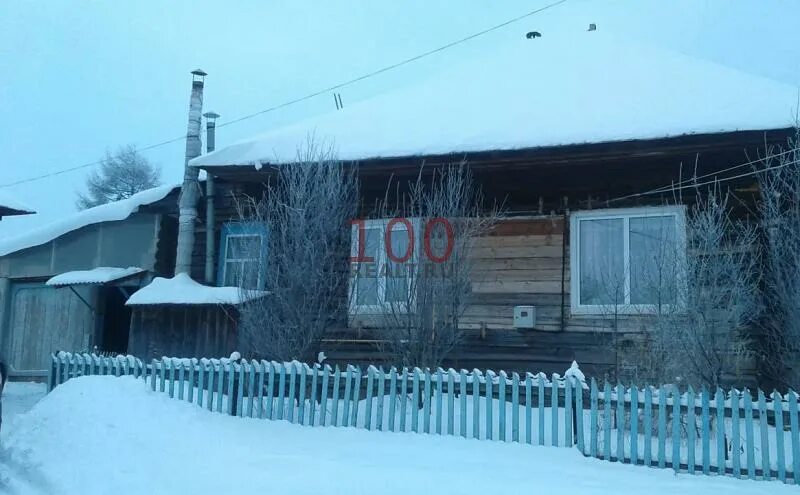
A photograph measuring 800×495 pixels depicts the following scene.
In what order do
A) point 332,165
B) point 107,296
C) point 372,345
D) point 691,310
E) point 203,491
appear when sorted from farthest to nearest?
point 107,296
point 372,345
point 332,165
point 691,310
point 203,491

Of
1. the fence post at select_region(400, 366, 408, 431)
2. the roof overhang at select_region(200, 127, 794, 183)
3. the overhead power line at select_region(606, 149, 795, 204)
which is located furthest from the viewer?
the overhead power line at select_region(606, 149, 795, 204)

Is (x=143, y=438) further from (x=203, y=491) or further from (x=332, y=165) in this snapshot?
(x=332, y=165)

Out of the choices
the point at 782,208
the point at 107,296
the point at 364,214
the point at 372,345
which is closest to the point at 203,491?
the point at 372,345

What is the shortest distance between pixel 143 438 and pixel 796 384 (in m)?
7.29

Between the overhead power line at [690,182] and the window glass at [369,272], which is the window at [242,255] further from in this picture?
the overhead power line at [690,182]

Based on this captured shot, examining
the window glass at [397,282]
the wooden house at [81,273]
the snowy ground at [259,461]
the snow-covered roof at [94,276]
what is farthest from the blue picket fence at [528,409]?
the wooden house at [81,273]

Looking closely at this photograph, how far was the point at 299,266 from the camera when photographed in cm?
1005

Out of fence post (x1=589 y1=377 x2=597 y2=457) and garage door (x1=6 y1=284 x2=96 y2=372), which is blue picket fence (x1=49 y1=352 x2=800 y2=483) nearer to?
fence post (x1=589 y1=377 x2=597 y2=457)

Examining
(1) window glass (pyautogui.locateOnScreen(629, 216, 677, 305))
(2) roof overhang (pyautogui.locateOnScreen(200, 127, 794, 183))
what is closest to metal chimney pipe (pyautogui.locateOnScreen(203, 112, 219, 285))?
(2) roof overhang (pyautogui.locateOnScreen(200, 127, 794, 183))

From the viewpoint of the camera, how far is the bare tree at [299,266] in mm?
10000

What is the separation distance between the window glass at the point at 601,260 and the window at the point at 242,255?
4574 millimetres

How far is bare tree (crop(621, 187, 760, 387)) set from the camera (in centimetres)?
819

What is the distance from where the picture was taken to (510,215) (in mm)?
11211

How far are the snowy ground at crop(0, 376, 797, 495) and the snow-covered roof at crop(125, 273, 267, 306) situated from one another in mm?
2420
